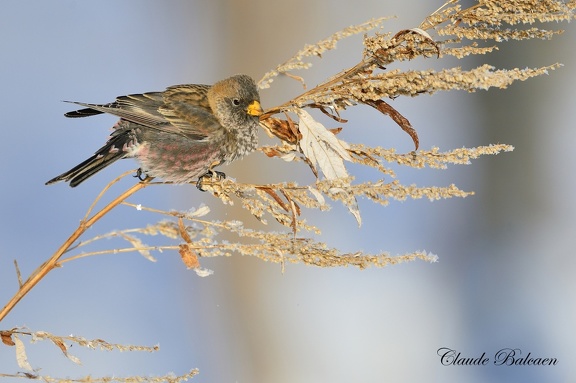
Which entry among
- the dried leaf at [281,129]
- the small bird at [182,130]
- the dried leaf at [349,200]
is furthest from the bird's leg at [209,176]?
the dried leaf at [349,200]

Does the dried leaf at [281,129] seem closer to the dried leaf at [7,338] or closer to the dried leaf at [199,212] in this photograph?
the dried leaf at [199,212]

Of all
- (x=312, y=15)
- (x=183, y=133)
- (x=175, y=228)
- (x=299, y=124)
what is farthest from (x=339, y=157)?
(x=312, y=15)

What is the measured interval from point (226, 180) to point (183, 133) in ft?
0.79

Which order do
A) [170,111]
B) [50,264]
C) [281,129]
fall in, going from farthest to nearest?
1. [170,111]
2. [281,129]
3. [50,264]

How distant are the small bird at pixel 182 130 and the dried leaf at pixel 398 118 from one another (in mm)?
256

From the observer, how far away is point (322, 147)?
809 mm

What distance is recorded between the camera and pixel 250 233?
2.54 ft

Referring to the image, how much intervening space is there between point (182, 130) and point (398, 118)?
404mm

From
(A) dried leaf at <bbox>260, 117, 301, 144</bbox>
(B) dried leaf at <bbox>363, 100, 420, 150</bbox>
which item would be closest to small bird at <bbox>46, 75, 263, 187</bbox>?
(A) dried leaf at <bbox>260, 117, 301, 144</bbox>

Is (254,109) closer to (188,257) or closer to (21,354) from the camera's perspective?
(188,257)

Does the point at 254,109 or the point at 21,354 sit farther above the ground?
the point at 254,109

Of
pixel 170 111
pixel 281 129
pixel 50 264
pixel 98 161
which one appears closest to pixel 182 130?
pixel 170 111

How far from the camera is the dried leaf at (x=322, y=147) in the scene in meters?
0.80

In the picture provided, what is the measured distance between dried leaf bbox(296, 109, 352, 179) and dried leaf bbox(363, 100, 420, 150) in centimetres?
6
